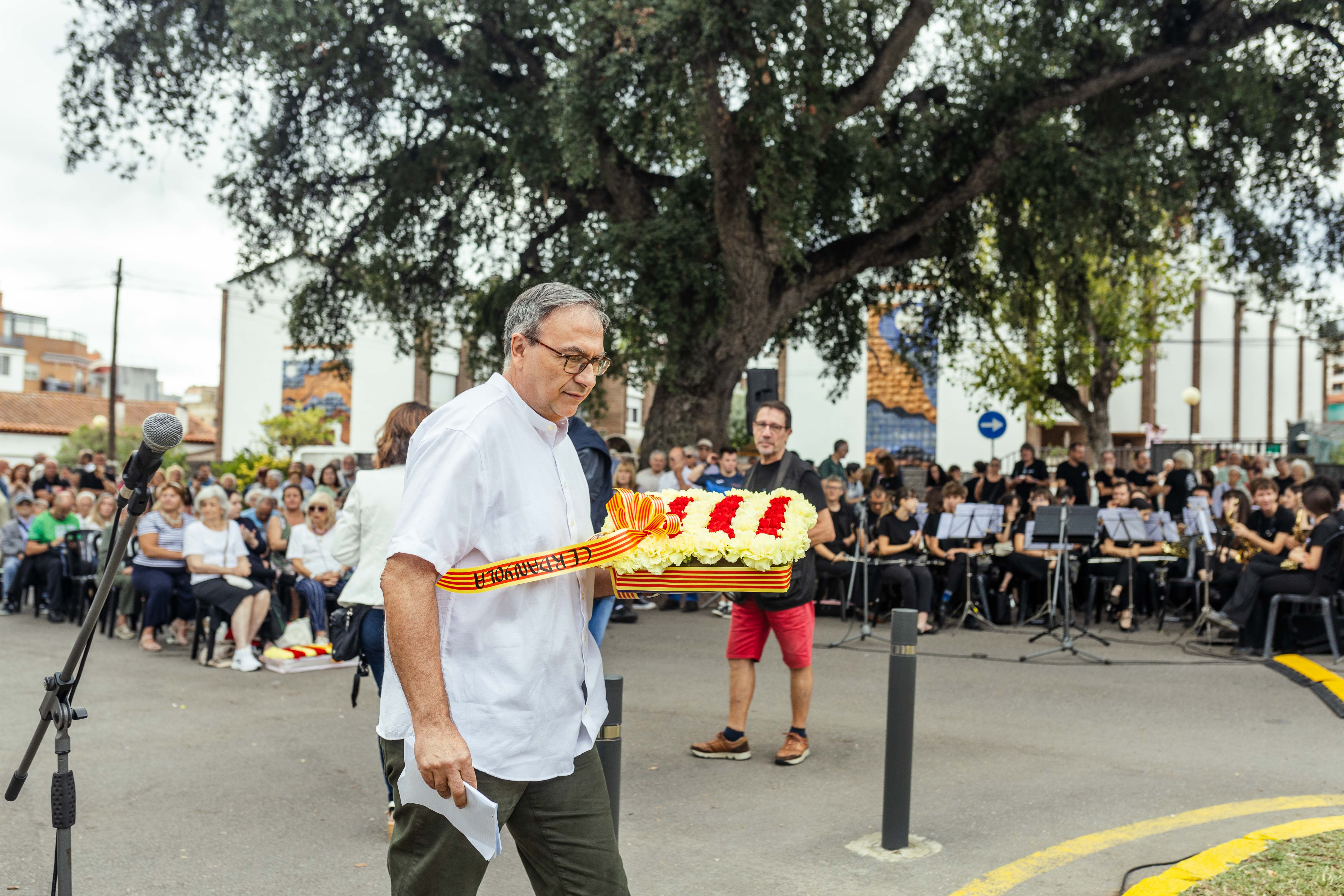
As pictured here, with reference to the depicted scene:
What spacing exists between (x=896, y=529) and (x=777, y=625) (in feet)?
21.4

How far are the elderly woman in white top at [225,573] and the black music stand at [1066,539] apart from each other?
22.2ft

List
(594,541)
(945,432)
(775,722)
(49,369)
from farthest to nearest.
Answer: (49,369) → (945,432) → (775,722) → (594,541)

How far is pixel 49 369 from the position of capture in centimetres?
8675

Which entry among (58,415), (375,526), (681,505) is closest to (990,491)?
(375,526)

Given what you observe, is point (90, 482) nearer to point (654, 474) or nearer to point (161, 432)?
point (654, 474)

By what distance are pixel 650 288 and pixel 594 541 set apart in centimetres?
1204

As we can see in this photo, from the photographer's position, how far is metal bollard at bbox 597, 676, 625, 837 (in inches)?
139

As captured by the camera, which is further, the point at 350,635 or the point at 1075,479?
the point at 1075,479

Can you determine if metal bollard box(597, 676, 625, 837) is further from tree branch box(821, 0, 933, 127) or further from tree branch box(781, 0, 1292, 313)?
tree branch box(781, 0, 1292, 313)

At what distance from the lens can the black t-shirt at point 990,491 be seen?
1608 centimetres

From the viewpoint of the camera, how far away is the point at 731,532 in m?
3.55

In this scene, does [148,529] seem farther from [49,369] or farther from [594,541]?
[49,369]

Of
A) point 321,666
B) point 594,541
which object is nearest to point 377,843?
point 594,541

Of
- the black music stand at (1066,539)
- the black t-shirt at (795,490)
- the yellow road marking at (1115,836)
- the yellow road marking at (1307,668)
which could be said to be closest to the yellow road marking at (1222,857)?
the yellow road marking at (1115,836)
